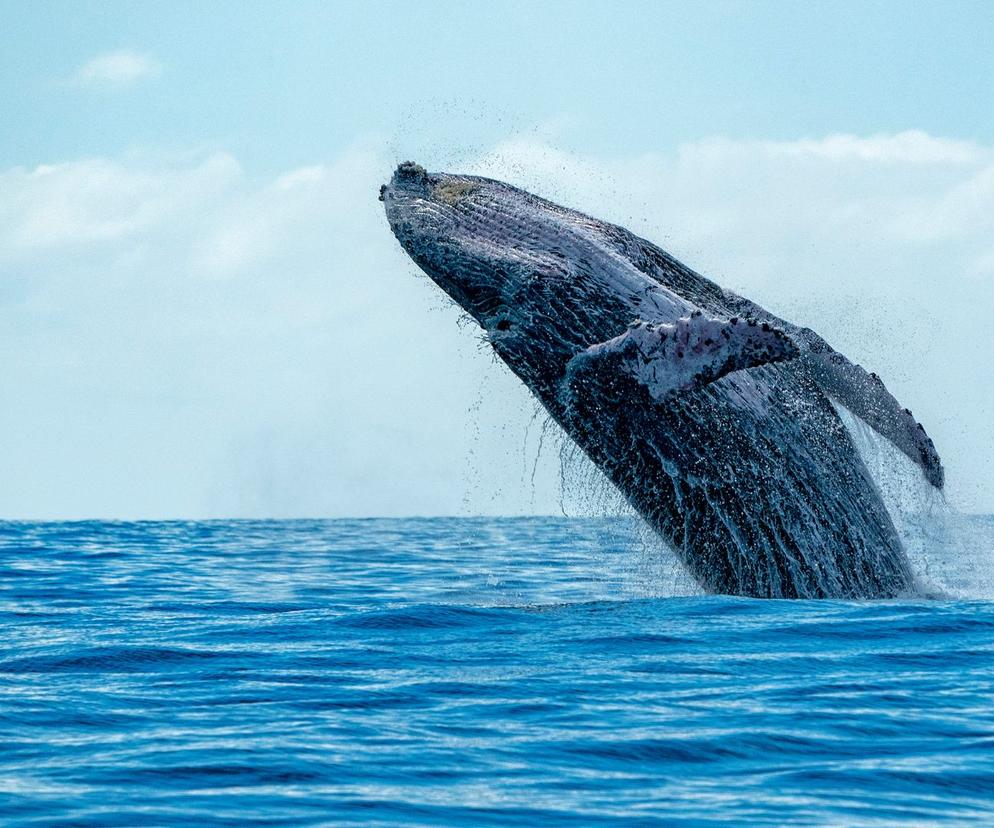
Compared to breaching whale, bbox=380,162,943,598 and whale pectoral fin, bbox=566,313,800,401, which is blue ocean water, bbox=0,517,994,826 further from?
whale pectoral fin, bbox=566,313,800,401

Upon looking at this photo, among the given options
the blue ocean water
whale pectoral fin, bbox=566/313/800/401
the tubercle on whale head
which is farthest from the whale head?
the blue ocean water

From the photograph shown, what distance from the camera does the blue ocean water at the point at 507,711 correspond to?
21.1 feet

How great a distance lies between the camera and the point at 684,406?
12.0 m

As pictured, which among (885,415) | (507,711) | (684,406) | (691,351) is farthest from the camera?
(885,415)

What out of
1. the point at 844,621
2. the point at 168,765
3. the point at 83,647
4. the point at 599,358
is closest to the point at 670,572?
the point at 844,621

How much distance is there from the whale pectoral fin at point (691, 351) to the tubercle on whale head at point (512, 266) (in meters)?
1.29

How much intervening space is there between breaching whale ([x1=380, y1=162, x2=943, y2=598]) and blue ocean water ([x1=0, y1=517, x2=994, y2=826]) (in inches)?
21.3

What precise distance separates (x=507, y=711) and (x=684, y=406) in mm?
4513

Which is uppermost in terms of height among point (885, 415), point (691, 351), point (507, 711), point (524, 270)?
point (524, 270)

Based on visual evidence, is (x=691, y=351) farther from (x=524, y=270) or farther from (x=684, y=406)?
(x=524, y=270)

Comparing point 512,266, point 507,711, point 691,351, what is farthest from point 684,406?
point 507,711

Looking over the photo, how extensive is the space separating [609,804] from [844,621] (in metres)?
5.50

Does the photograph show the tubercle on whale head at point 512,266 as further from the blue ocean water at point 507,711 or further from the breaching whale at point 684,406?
the blue ocean water at point 507,711

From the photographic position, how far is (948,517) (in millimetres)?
12938
